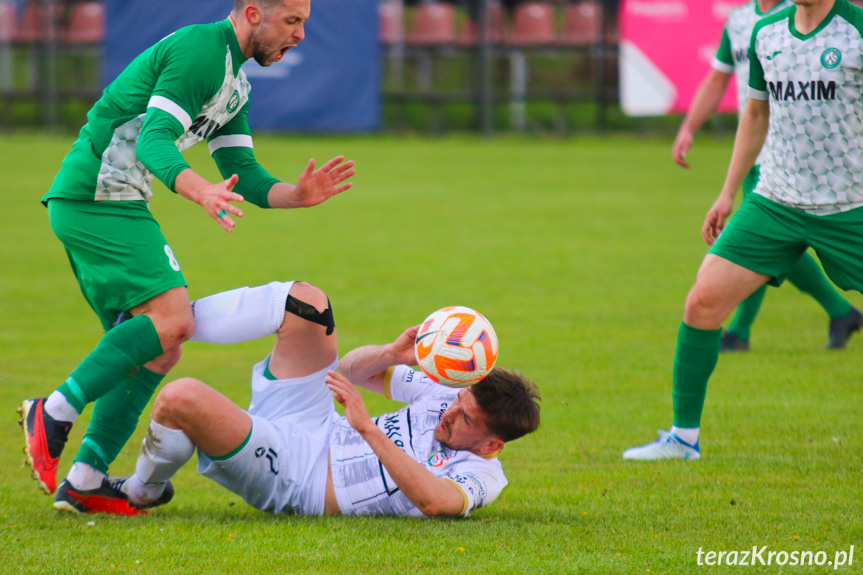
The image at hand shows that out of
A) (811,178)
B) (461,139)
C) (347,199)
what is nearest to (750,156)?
(811,178)

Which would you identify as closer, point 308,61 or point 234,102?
point 234,102

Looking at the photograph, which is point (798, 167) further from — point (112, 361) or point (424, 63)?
point (424, 63)

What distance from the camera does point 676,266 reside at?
10414mm

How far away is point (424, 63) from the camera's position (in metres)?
21.9

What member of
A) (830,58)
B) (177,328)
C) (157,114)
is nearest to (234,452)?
(177,328)

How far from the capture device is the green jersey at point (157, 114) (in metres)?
3.77

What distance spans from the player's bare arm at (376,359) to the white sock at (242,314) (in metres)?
0.47

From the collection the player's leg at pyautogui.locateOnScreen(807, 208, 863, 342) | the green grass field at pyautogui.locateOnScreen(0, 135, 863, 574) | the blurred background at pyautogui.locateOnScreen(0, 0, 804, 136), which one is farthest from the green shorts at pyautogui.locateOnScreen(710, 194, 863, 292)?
the blurred background at pyautogui.locateOnScreen(0, 0, 804, 136)

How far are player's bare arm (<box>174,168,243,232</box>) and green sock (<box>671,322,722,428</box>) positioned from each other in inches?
96.4

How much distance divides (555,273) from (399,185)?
6.37m

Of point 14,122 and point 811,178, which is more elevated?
point 811,178

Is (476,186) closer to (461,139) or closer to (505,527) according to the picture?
(461,139)

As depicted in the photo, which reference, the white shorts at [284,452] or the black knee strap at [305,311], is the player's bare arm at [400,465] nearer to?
the black knee strap at [305,311]

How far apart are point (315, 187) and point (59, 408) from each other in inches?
53.0
